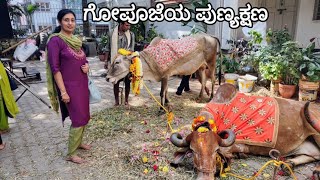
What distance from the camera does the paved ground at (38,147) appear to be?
314 cm

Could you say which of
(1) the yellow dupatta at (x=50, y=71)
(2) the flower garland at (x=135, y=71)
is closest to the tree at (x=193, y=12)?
(2) the flower garland at (x=135, y=71)

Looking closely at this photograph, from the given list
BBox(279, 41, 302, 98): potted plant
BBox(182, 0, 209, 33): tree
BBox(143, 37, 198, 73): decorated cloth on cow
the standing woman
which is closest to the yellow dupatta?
the standing woman

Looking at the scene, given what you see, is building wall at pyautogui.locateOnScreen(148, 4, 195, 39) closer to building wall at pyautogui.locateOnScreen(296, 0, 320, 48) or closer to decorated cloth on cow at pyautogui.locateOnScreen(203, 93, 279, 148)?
building wall at pyautogui.locateOnScreen(296, 0, 320, 48)

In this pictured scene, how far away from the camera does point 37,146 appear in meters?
3.83

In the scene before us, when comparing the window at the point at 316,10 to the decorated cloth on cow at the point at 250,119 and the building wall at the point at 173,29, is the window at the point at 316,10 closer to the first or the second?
the building wall at the point at 173,29

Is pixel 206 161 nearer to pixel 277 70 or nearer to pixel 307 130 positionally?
pixel 307 130

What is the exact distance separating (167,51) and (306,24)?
201 inches

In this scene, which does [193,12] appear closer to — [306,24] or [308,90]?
[306,24]

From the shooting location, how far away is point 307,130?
311cm

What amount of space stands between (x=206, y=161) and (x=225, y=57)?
5.59 m

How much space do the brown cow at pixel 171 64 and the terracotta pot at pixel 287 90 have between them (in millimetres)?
1566

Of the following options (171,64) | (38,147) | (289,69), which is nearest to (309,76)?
(289,69)

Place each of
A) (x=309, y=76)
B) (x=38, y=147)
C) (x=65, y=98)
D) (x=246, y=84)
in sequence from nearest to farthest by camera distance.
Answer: (x=65, y=98) → (x=38, y=147) → (x=309, y=76) → (x=246, y=84)

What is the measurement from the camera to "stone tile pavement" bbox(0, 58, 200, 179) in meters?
3.15
